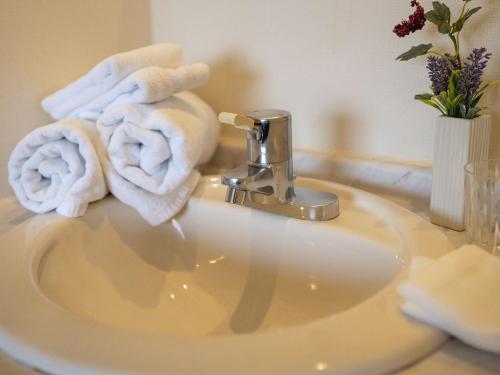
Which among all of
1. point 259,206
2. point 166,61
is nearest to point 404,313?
point 259,206

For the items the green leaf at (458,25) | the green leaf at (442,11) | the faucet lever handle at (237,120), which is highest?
the green leaf at (442,11)

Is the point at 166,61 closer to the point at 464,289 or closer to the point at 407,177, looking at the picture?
the point at 407,177

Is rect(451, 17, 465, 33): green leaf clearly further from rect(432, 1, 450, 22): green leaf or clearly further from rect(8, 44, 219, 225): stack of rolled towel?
rect(8, 44, 219, 225): stack of rolled towel

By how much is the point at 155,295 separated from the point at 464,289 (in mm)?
446

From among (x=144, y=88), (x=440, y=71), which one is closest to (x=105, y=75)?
(x=144, y=88)

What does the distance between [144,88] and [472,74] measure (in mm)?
431

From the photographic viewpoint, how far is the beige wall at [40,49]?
75 cm

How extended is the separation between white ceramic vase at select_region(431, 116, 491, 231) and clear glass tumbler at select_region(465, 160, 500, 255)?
4cm

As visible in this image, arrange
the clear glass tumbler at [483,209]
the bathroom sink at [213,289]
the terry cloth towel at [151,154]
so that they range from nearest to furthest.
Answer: the bathroom sink at [213,289]
the clear glass tumbler at [483,209]
the terry cloth towel at [151,154]

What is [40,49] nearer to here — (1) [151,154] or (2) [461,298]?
(1) [151,154]

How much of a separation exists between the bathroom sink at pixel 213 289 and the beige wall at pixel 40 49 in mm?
146

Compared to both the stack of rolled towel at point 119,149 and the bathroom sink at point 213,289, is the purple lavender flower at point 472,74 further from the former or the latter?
the stack of rolled towel at point 119,149

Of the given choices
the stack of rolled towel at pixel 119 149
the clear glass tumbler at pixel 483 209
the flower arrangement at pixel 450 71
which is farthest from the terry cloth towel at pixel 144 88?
the clear glass tumbler at pixel 483 209

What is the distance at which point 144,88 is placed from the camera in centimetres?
69
